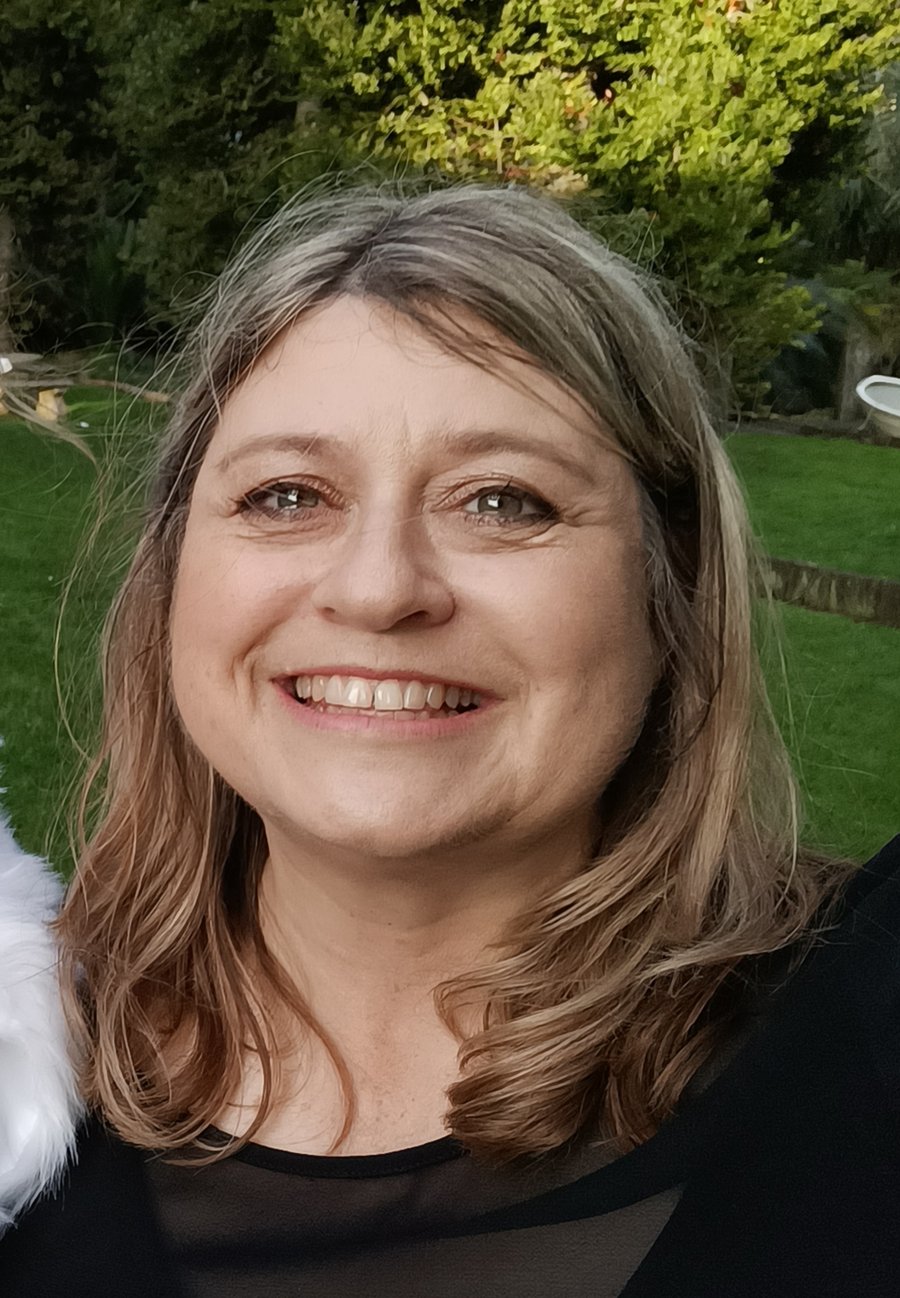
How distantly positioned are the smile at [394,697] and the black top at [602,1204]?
0.40 m

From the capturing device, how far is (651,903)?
121cm

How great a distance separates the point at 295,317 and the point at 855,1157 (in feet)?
2.89

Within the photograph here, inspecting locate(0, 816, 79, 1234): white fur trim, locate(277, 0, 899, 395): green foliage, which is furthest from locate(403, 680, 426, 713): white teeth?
locate(277, 0, 899, 395): green foliage

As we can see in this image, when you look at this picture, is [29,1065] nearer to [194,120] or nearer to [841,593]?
[841,593]

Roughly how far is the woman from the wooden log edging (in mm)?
3860

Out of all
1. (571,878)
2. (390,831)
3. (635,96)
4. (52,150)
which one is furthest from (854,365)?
(390,831)

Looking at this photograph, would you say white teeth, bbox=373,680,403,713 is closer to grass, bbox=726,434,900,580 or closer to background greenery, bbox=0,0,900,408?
background greenery, bbox=0,0,900,408

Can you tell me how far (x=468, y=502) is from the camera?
1062 millimetres

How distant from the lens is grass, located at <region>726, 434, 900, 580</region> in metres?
5.29

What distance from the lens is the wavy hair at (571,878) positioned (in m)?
1.10

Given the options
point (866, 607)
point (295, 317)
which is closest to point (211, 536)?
point (295, 317)

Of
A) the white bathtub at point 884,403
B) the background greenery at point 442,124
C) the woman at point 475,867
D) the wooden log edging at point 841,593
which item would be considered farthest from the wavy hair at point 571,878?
the white bathtub at point 884,403

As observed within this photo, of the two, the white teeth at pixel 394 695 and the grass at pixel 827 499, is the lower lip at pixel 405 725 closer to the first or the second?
the white teeth at pixel 394 695

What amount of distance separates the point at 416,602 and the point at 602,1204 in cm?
54
